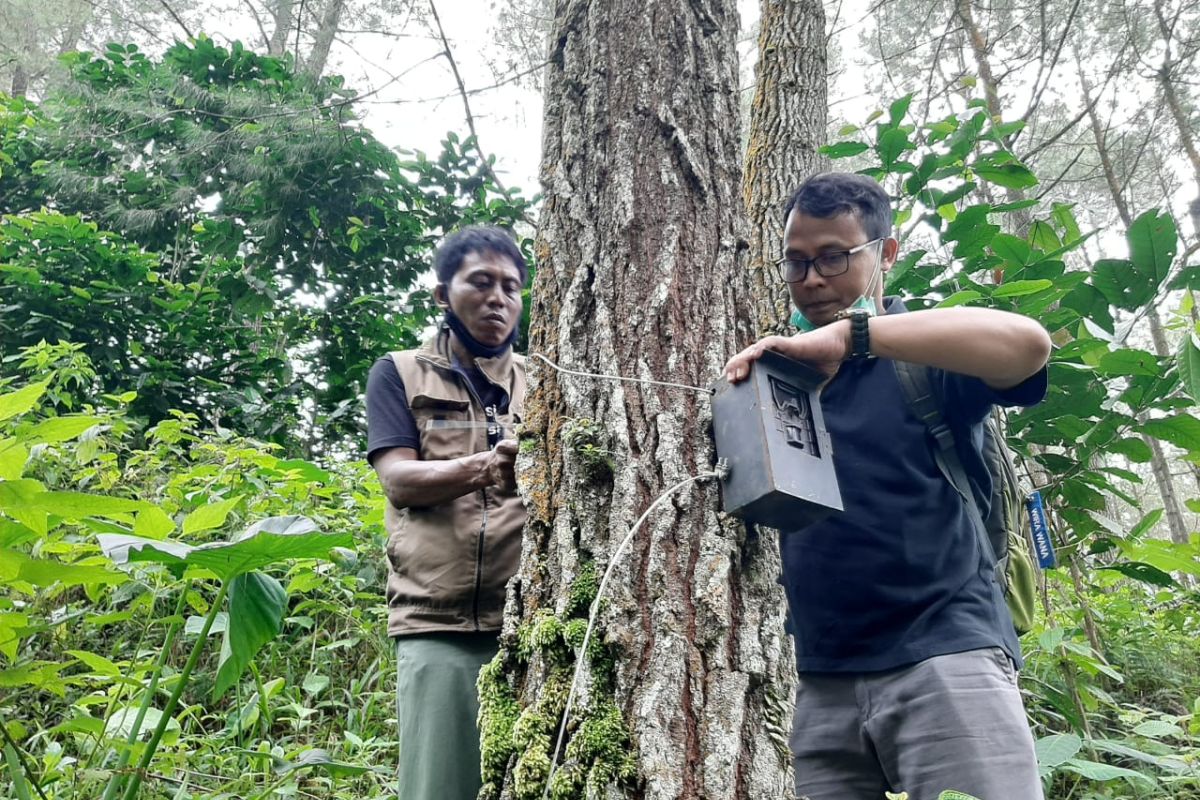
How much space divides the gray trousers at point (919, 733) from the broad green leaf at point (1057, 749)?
0.71m

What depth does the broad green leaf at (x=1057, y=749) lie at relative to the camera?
2.17 meters

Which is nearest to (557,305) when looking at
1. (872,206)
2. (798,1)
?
(872,206)

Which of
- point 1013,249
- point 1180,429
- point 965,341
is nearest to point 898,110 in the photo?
point 1013,249

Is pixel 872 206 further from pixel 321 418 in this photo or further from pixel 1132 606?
pixel 321 418

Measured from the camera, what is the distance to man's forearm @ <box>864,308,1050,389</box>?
1515 mm

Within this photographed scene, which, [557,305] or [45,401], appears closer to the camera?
[557,305]

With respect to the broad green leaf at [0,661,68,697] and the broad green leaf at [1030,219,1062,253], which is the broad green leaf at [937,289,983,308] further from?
the broad green leaf at [0,661,68,697]

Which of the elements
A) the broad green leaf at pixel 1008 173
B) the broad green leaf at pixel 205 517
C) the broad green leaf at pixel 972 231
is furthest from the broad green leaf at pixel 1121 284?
the broad green leaf at pixel 205 517

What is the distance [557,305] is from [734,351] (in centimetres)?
40

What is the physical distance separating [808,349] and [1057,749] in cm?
164

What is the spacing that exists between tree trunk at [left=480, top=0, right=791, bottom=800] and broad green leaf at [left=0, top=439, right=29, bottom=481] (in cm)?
89

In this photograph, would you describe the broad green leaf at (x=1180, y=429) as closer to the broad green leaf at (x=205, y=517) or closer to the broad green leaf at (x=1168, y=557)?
the broad green leaf at (x=1168, y=557)

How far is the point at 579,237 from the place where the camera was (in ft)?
5.61

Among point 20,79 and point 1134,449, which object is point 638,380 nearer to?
point 1134,449
